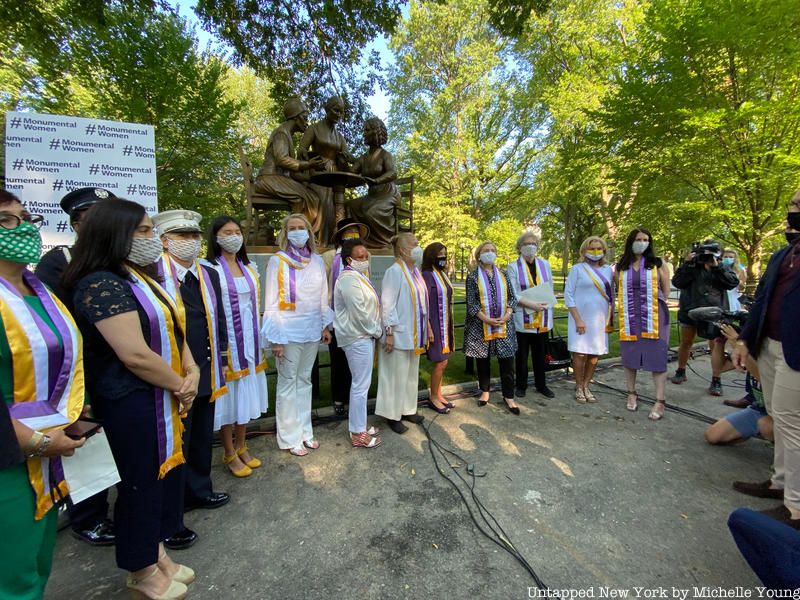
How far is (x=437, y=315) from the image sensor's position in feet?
14.9

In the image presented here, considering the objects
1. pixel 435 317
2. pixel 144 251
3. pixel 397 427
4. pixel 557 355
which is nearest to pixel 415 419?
pixel 397 427

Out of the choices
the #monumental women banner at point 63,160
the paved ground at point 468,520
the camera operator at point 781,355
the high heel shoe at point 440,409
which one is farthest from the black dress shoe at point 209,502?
the camera operator at point 781,355

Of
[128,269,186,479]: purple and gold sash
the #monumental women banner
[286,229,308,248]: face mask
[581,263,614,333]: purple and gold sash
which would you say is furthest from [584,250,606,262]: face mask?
the #monumental women banner

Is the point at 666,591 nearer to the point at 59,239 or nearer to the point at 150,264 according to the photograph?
the point at 150,264

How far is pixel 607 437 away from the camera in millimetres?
3920

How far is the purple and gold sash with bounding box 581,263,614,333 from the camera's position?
4.92 m

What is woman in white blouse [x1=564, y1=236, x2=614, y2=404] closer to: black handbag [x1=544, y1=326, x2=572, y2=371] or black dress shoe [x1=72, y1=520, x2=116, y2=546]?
Result: black handbag [x1=544, y1=326, x2=572, y2=371]

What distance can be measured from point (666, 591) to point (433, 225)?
19.4 metres

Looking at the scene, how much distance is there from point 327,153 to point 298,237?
12.6 feet

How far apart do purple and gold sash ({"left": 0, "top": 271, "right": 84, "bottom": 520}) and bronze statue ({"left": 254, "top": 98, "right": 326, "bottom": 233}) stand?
5.13 m

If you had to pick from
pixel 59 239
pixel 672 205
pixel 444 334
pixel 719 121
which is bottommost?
pixel 444 334

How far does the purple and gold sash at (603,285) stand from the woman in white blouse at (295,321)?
3.43 meters

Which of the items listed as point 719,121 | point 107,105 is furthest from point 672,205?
point 107,105

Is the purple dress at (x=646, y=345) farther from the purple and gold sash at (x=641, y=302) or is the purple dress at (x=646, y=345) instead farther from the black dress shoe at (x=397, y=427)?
the black dress shoe at (x=397, y=427)
